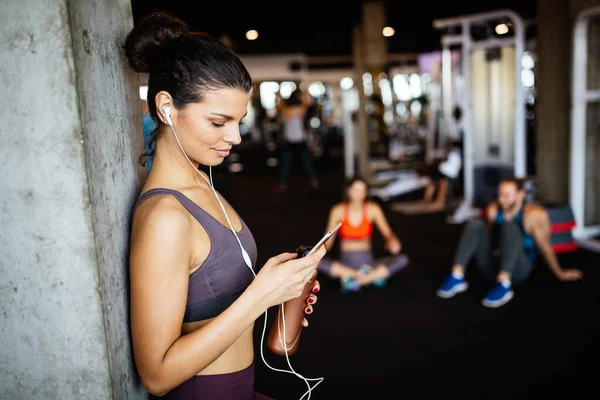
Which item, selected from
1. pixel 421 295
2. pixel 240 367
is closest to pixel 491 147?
pixel 421 295

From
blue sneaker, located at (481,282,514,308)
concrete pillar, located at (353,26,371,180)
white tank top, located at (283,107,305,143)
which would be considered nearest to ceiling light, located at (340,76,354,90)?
concrete pillar, located at (353,26,371,180)

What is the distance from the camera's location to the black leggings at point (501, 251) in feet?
11.8

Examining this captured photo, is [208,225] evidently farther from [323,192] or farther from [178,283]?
[323,192]

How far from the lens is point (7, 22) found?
0.84 metres

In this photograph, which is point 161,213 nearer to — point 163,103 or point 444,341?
point 163,103

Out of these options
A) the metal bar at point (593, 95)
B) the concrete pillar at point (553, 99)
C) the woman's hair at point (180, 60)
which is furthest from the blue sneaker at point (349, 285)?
the woman's hair at point (180, 60)

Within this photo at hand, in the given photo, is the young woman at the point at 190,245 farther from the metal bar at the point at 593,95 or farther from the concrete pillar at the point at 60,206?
the metal bar at the point at 593,95

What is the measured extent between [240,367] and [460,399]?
149 cm

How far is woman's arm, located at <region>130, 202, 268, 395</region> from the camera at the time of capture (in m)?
0.92

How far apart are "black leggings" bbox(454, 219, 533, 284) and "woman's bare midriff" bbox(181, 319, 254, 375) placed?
2745mm

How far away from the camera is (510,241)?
141 inches

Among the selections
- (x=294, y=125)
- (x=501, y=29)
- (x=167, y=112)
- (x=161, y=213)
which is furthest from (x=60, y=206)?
(x=294, y=125)

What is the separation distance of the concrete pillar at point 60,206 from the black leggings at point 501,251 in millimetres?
3067

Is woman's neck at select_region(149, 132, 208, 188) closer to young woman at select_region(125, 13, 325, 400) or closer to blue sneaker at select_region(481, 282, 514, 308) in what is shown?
young woman at select_region(125, 13, 325, 400)
